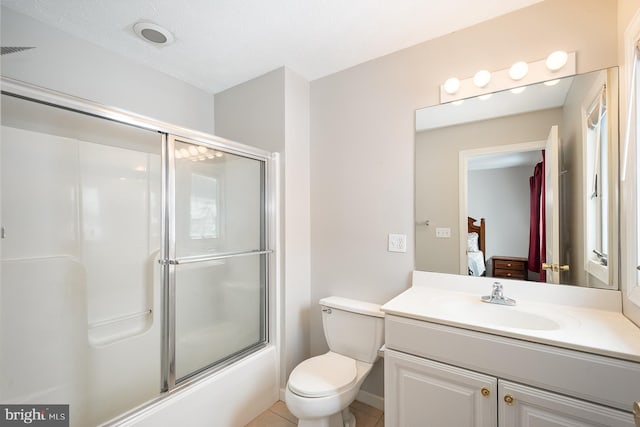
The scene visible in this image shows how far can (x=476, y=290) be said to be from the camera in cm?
156

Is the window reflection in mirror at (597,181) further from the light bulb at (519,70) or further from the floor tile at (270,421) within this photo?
the floor tile at (270,421)

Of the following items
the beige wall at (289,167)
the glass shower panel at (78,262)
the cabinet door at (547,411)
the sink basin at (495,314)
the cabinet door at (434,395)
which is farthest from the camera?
the beige wall at (289,167)

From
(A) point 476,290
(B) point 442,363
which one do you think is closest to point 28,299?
(B) point 442,363

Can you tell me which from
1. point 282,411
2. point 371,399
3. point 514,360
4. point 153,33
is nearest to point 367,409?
point 371,399

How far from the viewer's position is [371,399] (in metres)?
1.91

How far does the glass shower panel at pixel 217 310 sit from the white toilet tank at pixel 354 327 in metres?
0.52

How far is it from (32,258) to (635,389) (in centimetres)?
270

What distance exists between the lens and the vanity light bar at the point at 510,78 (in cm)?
137

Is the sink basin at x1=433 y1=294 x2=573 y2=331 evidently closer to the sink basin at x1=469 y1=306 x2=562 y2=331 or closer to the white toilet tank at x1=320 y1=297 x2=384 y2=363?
the sink basin at x1=469 y1=306 x2=562 y2=331

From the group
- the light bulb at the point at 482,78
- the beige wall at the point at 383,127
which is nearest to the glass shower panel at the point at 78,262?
the beige wall at the point at 383,127

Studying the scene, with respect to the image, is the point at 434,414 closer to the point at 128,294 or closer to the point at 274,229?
the point at 274,229

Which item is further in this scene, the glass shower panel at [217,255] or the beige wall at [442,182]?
the glass shower panel at [217,255]

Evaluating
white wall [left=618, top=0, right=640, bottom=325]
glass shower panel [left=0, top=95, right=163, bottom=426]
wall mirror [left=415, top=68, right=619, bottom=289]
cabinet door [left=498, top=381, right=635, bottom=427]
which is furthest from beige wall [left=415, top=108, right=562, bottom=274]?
glass shower panel [left=0, top=95, right=163, bottom=426]

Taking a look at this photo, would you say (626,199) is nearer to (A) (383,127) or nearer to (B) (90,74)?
(A) (383,127)
